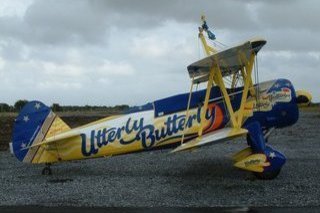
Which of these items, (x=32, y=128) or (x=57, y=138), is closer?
(x=57, y=138)

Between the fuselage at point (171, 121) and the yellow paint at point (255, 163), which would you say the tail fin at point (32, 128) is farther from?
the yellow paint at point (255, 163)

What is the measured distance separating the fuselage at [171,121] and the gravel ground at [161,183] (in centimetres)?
81

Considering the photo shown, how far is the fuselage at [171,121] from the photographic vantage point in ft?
44.8

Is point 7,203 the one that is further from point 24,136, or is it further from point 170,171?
point 170,171

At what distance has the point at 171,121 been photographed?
45.8 ft

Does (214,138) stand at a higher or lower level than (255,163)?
higher

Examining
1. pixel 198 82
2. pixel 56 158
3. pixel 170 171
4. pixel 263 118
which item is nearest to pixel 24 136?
pixel 56 158

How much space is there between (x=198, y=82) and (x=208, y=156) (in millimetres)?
3999

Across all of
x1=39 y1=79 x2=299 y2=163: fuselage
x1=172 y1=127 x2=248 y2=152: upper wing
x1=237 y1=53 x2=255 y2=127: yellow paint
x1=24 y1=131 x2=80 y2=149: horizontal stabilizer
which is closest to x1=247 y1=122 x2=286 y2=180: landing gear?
x1=237 y1=53 x2=255 y2=127: yellow paint

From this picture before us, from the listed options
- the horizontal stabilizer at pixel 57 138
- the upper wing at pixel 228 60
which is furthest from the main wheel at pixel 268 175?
the horizontal stabilizer at pixel 57 138

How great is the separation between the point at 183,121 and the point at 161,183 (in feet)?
7.42

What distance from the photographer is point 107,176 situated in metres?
13.8

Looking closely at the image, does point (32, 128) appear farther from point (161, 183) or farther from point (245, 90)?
point (245, 90)

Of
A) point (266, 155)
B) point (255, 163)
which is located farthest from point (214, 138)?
point (266, 155)
